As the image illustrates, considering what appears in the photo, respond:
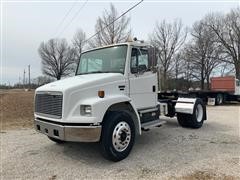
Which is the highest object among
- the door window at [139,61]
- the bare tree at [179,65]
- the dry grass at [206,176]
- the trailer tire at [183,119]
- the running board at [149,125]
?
the bare tree at [179,65]

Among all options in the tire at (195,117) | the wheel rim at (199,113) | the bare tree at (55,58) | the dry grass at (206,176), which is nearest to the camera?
the dry grass at (206,176)

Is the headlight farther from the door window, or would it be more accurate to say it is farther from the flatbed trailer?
the flatbed trailer

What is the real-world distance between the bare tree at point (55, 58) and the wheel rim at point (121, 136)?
185ft

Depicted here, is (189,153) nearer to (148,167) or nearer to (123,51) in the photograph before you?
(148,167)

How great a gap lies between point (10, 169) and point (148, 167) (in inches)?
105

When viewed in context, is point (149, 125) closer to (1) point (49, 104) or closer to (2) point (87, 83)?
(2) point (87, 83)

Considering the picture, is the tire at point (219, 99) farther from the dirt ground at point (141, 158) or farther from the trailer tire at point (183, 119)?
the dirt ground at point (141, 158)

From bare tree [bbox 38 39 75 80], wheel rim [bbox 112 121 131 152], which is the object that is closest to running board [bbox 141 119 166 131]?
wheel rim [bbox 112 121 131 152]

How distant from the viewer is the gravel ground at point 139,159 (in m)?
4.36

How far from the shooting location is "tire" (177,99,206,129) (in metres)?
8.23

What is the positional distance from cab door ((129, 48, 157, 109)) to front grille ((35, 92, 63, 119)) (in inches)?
66.8

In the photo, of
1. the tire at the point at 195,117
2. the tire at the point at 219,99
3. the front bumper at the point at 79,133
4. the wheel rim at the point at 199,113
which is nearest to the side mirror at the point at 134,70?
the front bumper at the point at 79,133

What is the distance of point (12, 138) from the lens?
7402mm

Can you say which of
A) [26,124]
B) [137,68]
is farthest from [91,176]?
[26,124]
